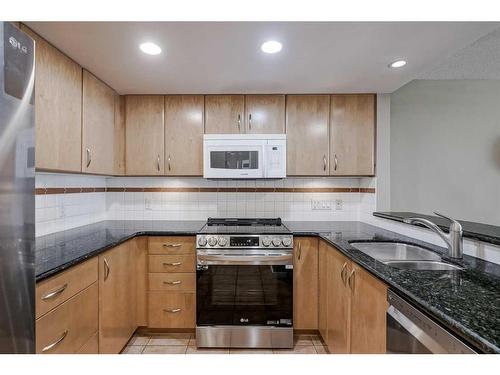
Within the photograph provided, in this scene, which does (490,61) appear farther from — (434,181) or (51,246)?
(51,246)

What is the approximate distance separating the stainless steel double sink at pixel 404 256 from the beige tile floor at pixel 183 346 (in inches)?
35.2

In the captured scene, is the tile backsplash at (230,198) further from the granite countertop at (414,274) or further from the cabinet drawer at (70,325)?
the cabinet drawer at (70,325)

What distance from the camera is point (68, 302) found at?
1.45 metres

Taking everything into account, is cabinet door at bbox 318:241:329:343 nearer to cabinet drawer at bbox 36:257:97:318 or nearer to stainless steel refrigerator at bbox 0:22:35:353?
cabinet drawer at bbox 36:257:97:318

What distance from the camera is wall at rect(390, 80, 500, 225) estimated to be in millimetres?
2990

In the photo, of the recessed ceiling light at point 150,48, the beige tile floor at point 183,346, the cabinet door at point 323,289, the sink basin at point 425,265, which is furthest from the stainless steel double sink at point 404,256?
the recessed ceiling light at point 150,48

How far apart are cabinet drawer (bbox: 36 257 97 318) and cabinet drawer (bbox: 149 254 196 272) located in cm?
65

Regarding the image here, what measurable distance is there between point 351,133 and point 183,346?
7.84ft

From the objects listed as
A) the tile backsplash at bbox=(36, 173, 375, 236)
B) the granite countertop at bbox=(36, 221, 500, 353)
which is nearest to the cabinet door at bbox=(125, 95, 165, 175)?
the tile backsplash at bbox=(36, 173, 375, 236)

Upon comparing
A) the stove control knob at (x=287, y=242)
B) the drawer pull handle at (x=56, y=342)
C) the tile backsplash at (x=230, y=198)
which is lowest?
the drawer pull handle at (x=56, y=342)

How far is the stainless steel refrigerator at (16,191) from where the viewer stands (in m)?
0.85

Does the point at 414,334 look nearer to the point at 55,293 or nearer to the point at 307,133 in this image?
the point at 55,293
